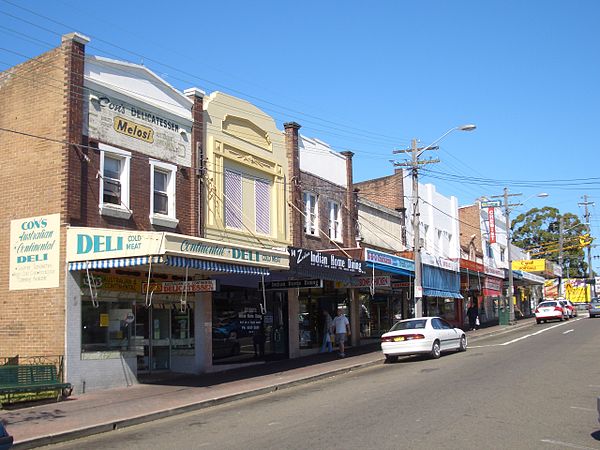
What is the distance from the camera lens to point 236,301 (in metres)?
20.5

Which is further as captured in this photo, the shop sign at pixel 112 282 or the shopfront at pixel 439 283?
the shopfront at pixel 439 283

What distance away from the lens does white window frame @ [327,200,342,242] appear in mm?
26453

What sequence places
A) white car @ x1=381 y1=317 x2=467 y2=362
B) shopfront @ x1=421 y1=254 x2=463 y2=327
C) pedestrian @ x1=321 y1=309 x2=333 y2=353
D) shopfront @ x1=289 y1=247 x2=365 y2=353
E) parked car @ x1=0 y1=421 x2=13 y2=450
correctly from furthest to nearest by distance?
1. shopfront @ x1=421 y1=254 x2=463 y2=327
2. pedestrian @ x1=321 y1=309 x2=333 y2=353
3. white car @ x1=381 y1=317 x2=467 y2=362
4. shopfront @ x1=289 y1=247 x2=365 y2=353
5. parked car @ x1=0 y1=421 x2=13 y2=450

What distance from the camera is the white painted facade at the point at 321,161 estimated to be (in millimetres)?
25000

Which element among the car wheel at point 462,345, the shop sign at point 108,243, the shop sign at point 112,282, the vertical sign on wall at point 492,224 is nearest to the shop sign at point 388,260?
the car wheel at point 462,345

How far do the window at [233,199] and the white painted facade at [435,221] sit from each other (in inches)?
613

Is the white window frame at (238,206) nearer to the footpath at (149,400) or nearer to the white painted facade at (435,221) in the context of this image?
the footpath at (149,400)

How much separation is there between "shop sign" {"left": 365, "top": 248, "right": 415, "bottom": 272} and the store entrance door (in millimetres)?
8176

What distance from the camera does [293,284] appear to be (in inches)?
824

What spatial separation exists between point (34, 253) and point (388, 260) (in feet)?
44.5

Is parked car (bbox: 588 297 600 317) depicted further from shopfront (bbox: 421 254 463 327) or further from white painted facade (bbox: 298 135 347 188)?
white painted facade (bbox: 298 135 347 188)

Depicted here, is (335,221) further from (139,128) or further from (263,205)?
Answer: (139,128)

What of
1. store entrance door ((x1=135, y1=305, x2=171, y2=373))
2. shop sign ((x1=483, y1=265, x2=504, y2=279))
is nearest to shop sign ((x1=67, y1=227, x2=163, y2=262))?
store entrance door ((x1=135, y1=305, x2=171, y2=373))

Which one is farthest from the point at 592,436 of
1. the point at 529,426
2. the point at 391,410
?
the point at 391,410
